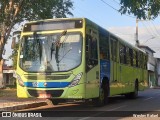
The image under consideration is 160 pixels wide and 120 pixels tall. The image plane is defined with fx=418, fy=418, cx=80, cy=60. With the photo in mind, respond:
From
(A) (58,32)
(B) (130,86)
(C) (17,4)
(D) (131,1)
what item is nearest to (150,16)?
(D) (131,1)

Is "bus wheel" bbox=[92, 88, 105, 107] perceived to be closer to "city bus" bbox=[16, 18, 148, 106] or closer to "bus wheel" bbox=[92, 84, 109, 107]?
"bus wheel" bbox=[92, 84, 109, 107]

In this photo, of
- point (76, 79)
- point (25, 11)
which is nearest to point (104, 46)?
point (76, 79)

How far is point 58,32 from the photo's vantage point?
51.9 ft

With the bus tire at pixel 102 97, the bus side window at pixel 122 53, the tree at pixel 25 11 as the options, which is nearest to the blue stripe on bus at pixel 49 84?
the bus tire at pixel 102 97

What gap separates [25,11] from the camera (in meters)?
33.7

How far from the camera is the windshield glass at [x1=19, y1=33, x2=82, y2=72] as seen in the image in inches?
606

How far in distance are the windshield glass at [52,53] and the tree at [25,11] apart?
14.0 meters

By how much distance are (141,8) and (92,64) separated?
2.86 m

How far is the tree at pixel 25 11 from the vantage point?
30.1 m

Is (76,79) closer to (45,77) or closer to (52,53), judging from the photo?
(45,77)

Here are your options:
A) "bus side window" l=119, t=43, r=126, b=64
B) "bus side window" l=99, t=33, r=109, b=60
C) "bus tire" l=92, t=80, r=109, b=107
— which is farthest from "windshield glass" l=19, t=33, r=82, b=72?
"bus side window" l=119, t=43, r=126, b=64

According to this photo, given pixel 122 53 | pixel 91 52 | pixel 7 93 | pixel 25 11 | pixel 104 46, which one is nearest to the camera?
pixel 91 52

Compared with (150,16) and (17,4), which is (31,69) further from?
(17,4)

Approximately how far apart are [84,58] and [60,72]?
102 centimetres
